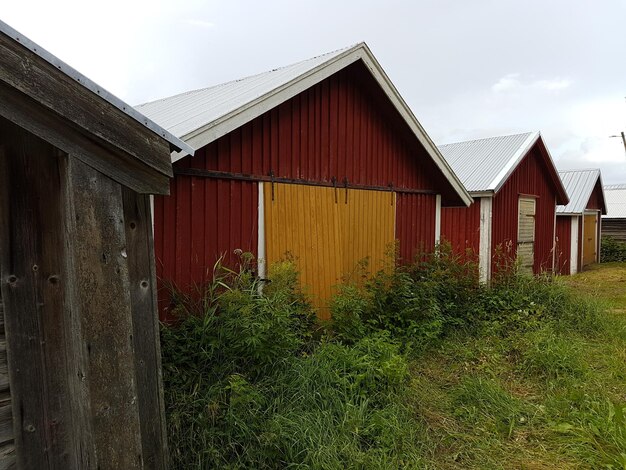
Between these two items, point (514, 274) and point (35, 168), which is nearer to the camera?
point (35, 168)

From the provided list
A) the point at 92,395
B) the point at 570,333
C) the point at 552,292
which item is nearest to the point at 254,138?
the point at 92,395

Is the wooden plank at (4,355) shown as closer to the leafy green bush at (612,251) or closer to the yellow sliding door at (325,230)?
the yellow sliding door at (325,230)

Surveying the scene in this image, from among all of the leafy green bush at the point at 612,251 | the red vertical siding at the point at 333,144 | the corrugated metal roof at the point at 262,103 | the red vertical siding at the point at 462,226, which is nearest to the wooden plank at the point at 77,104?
the corrugated metal roof at the point at 262,103

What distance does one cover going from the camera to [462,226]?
10.8 meters

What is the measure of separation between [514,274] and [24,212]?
8321mm

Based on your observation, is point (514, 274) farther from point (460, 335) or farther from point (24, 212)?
point (24, 212)

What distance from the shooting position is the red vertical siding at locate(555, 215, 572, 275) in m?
15.8

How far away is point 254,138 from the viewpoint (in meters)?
4.92

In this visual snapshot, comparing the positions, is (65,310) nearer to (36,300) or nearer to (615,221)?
(36,300)

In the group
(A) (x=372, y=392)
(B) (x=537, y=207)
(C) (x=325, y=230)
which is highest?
(B) (x=537, y=207)

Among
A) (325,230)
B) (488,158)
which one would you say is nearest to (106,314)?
(325,230)

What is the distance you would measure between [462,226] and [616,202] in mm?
19843

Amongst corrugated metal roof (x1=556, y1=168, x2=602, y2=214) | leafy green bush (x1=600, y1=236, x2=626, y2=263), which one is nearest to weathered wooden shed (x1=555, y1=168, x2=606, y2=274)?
corrugated metal roof (x1=556, y1=168, x2=602, y2=214)

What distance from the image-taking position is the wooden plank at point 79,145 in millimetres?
1774
